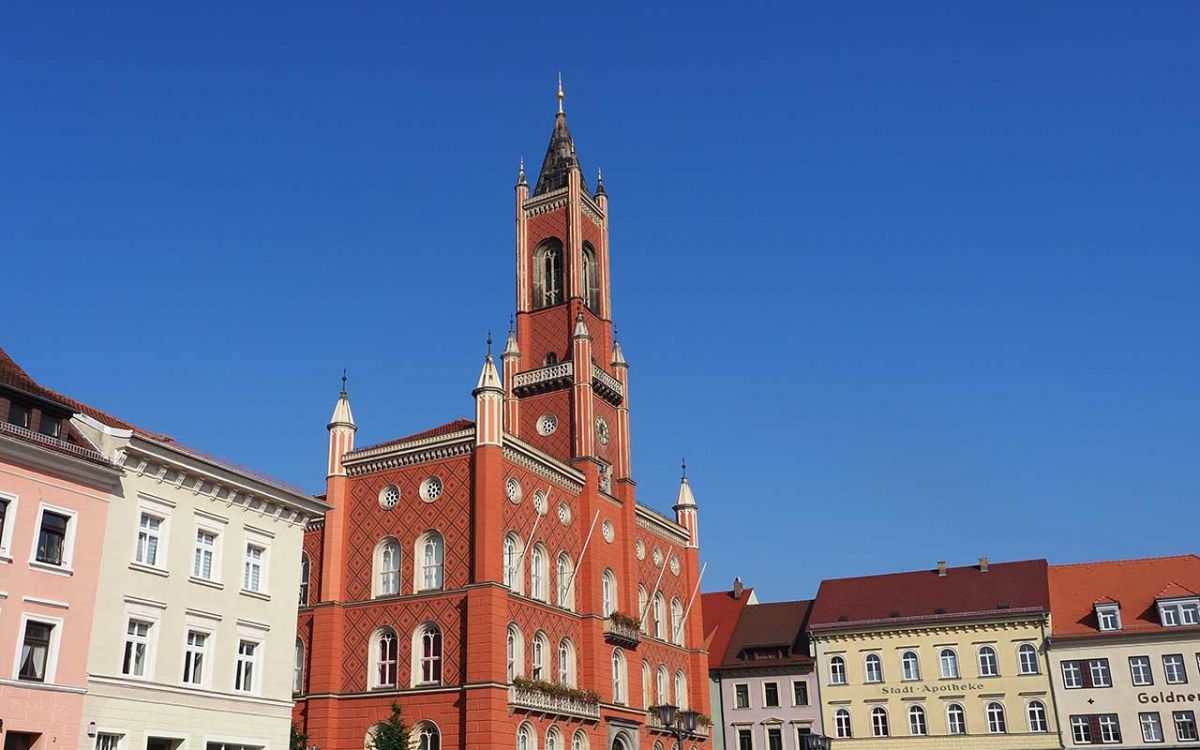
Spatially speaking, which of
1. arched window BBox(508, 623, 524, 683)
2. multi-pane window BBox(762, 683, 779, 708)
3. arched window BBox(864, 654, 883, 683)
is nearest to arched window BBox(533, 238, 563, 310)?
arched window BBox(508, 623, 524, 683)

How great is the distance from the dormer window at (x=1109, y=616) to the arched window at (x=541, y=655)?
34263mm

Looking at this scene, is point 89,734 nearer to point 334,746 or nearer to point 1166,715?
point 334,746

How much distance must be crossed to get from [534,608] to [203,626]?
2055 cm

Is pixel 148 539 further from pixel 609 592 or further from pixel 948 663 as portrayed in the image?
pixel 948 663

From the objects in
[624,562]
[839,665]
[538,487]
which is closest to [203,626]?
[538,487]

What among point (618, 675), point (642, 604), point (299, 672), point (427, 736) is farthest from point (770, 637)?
point (299, 672)

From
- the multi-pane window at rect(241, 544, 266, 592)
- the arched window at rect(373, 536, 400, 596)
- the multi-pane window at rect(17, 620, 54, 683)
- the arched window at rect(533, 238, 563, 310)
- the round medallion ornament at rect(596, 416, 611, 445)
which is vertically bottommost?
the multi-pane window at rect(17, 620, 54, 683)

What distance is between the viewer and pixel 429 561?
2099 inches

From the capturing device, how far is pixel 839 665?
240 ft

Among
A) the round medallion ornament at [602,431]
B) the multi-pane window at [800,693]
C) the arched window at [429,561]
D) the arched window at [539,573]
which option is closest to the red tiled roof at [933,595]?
the multi-pane window at [800,693]

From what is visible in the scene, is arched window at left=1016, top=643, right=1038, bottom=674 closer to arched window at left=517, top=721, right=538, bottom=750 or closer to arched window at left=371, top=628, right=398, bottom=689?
arched window at left=517, top=721, right=538, bottom=750

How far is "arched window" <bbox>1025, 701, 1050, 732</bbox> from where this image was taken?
2633 inches

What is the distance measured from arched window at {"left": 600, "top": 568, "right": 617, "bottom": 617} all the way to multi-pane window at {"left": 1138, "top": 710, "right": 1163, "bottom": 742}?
30.8 meters

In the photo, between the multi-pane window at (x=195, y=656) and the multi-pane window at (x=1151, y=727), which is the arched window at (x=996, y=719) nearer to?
the multi-pane window at (x=1151, y=727)
